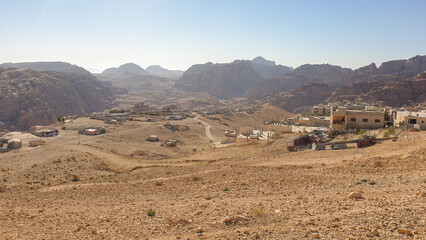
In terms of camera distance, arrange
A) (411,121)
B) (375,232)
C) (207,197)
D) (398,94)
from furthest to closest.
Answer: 1. (398,94)
2. (411,121)
3. (207,197)
4. (375,232)

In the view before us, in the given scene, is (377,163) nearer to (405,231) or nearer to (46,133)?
(405,231)

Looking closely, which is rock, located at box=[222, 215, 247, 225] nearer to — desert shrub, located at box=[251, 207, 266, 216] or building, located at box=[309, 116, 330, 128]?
desert shrub, located at box=[251, 207, 266, 216]

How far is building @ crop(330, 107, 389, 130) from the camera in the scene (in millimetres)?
34625

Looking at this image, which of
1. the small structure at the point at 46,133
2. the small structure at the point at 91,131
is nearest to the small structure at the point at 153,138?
the small structure at the point at 91,131

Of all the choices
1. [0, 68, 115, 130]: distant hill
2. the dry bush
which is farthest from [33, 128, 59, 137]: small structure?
[0, 68, 115, 130]: distant hill

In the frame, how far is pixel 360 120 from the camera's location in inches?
1377

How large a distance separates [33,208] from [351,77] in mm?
157762

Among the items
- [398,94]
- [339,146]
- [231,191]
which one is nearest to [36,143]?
[231,191]

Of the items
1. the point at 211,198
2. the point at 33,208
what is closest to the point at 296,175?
the point at 211,198

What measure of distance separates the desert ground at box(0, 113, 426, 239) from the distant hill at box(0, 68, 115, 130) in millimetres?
75955

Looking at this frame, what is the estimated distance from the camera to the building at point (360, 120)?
1363 inches

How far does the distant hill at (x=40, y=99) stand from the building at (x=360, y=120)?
281 ft

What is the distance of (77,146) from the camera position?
33188 millimetres

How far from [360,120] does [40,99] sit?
102 meters
